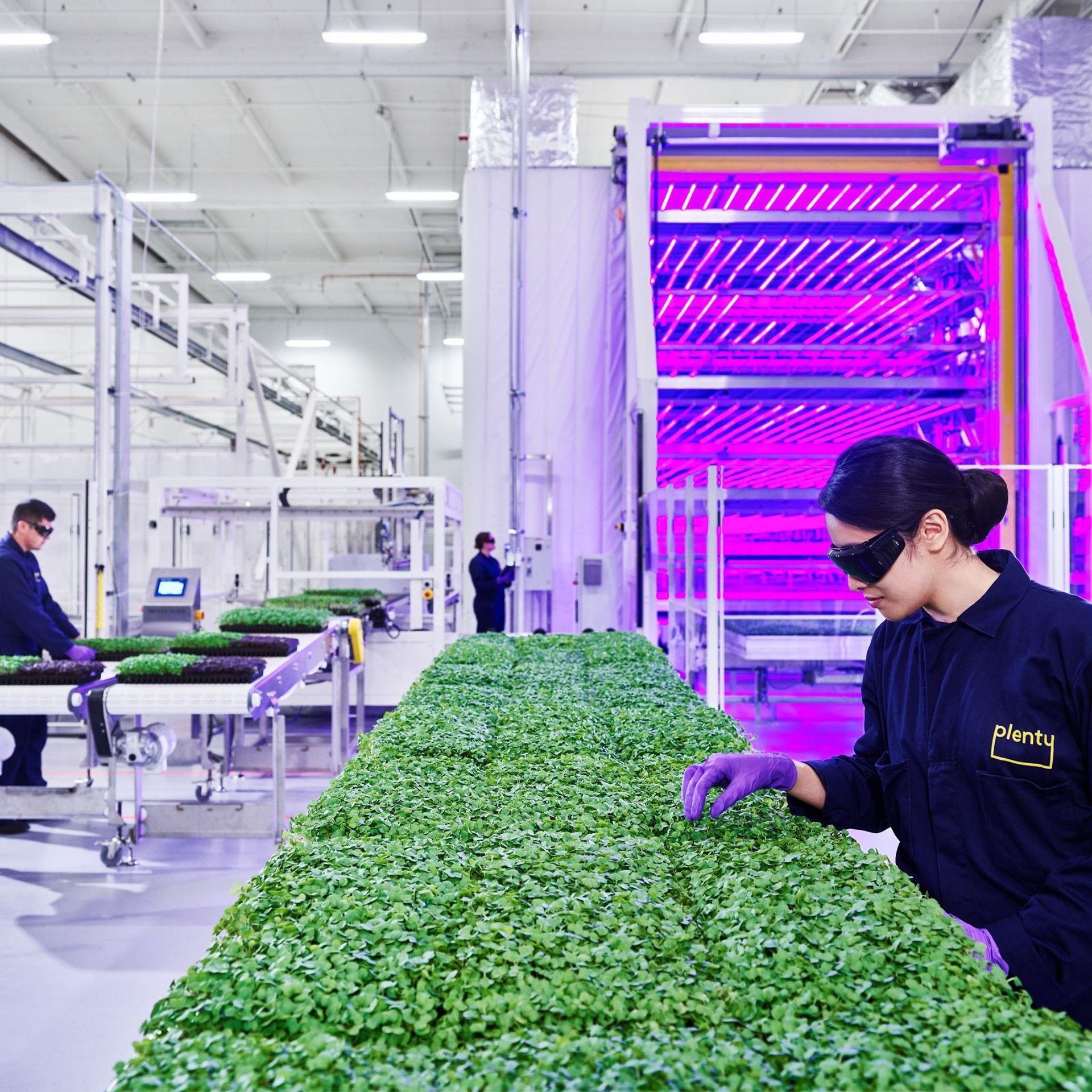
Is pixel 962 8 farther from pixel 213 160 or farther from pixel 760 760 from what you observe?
pixel 760 760

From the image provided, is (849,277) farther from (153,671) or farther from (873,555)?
(873,555)

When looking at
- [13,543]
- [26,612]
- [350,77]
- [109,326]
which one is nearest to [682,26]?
[350,77]

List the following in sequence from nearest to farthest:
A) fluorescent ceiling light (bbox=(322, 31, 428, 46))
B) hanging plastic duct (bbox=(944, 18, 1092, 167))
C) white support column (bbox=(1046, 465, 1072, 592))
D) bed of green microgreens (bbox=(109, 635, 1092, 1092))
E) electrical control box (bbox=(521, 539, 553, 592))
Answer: bed of green microgreens (bbox=(109, 635, 1092, 1092)), white support column (bbox=(1046, 465, 1072, 592)), fluorescent ceiling light (bbox=(322, 31, 428, 46)), electrical control box (bbox=(521, 539, 553, 592)), hanging plastic duct (bbox=(944, 18, 1092, 167))

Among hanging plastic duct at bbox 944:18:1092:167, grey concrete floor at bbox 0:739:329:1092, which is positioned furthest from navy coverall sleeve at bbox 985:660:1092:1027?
hanging plastic duct at bbox 944:18:1092:167

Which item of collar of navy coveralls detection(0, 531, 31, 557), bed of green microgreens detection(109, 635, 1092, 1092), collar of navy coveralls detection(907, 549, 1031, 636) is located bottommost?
bed of green microgreens detection(109, 635, 1092, 1092)

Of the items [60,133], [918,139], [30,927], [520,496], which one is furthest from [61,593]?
[918,139]

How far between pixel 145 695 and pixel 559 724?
192 cm

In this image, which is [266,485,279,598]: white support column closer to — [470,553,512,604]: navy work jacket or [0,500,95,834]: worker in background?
[470,553,512,604]: navy work jacket

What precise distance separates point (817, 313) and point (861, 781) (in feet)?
19.5

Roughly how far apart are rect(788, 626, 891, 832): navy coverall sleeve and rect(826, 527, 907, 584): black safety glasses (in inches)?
10.4

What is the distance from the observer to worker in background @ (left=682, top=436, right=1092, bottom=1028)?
1.28 meters

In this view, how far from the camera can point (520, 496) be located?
7.34m

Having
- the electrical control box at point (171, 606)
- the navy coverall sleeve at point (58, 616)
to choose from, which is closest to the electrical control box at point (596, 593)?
the electrical control box at point (171, 606)

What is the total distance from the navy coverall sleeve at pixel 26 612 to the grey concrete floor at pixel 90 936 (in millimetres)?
958
